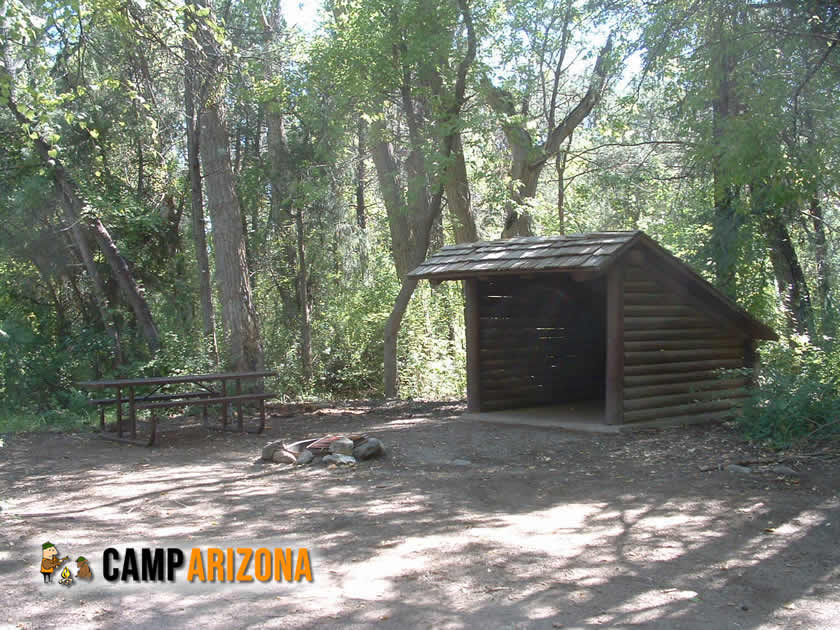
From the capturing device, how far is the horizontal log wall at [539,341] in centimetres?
1197

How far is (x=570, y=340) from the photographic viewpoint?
521 inches

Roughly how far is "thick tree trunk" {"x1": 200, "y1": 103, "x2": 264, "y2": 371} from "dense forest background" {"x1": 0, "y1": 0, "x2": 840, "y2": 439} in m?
0.04

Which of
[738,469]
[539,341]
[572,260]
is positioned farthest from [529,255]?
[738,469]

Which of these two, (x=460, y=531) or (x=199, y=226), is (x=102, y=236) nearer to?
(x=199, y=226)

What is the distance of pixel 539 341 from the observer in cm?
1270

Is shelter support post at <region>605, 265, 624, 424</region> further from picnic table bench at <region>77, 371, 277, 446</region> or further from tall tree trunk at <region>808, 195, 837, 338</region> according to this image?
picnic table bench at <region>77, 371, 277, 446</region>

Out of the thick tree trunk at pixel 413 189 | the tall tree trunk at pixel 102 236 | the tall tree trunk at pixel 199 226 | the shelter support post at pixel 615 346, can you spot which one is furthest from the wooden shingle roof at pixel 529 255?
the tall tree trunk at pixel 102 236

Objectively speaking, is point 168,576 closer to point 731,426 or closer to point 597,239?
point 597,239

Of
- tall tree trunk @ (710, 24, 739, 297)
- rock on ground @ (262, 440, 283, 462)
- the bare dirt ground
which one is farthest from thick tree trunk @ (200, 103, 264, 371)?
tall tree trunk @ (710, 24, 739, 297)

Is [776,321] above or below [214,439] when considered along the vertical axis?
above

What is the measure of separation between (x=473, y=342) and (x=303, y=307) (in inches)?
289

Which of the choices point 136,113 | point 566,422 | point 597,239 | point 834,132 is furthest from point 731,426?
point 136,113

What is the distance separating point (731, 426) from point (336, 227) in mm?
10707

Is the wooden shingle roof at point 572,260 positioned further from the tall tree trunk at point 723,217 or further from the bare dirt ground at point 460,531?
the bare dirt ground at point 460,531
